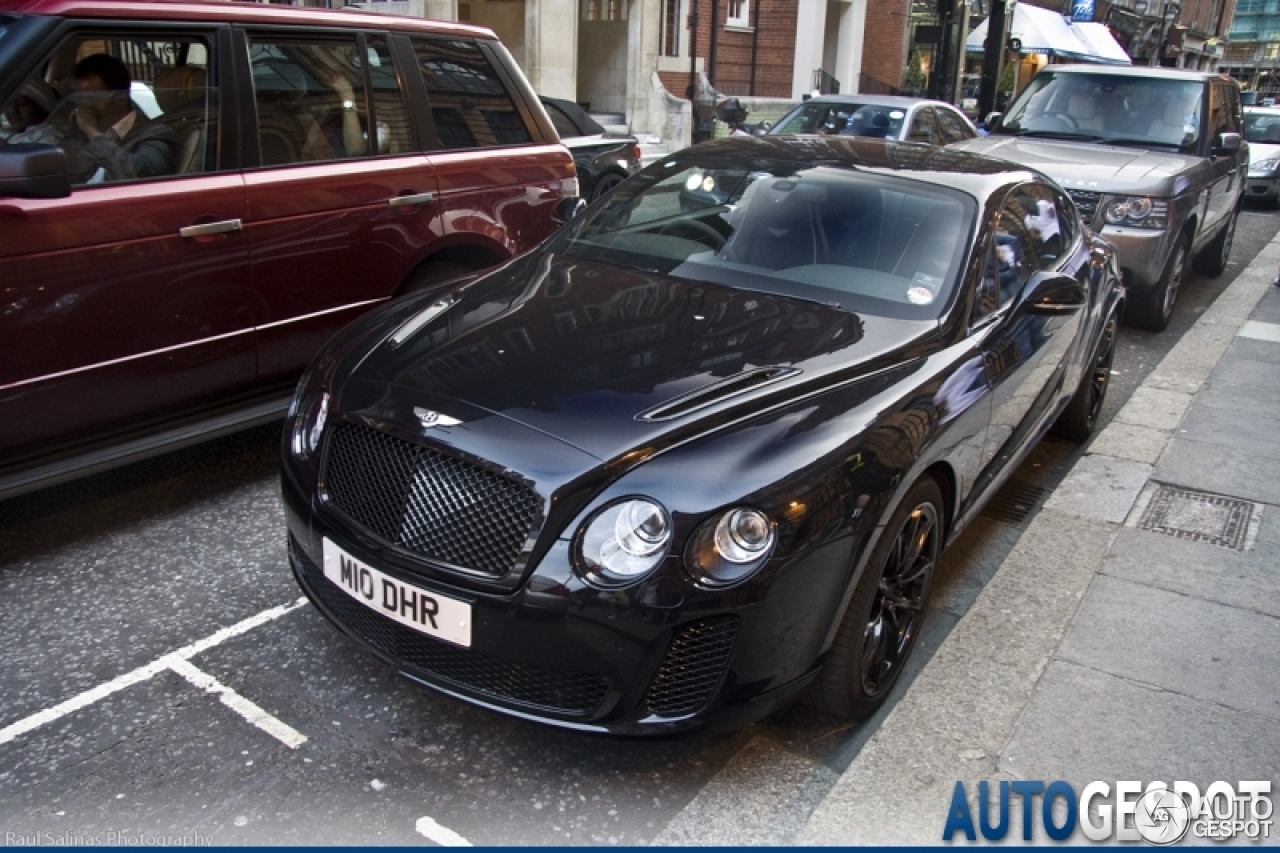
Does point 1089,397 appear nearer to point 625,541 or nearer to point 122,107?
point 625,541

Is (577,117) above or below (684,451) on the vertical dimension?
above

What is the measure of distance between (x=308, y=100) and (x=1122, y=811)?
3.99m

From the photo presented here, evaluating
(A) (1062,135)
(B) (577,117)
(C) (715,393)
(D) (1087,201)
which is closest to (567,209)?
(C) (715,393)

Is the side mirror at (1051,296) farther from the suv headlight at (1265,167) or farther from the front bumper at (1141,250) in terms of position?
the suv headlight at (1265,167)

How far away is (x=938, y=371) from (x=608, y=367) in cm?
105

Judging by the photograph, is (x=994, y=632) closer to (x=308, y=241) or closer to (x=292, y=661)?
(x=292, y=661)

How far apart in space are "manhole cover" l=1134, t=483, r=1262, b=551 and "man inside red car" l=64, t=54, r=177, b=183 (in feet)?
14.0

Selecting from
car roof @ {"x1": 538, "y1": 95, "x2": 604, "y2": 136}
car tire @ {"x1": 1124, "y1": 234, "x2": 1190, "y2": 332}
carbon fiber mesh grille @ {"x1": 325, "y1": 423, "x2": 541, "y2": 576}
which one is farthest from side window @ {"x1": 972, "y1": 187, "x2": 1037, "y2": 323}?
car roof @ {"x1": 538, "y1": 95, "x2": 604, "y2": 136}

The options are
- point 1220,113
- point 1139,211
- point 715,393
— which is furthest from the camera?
point 1220,113

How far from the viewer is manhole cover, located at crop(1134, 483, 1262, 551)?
4.50 meters

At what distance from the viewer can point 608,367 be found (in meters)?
3.03

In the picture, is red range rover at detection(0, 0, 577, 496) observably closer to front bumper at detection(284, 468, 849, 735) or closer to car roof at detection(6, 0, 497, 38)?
car roof at detection(6, 0, 497, 38)

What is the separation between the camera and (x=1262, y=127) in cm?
1817

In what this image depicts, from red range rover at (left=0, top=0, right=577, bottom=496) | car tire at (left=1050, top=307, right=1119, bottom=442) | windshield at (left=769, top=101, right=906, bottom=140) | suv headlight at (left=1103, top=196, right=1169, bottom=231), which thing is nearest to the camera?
red range rover at (left=0, top=0, right=577, bottom=496)
